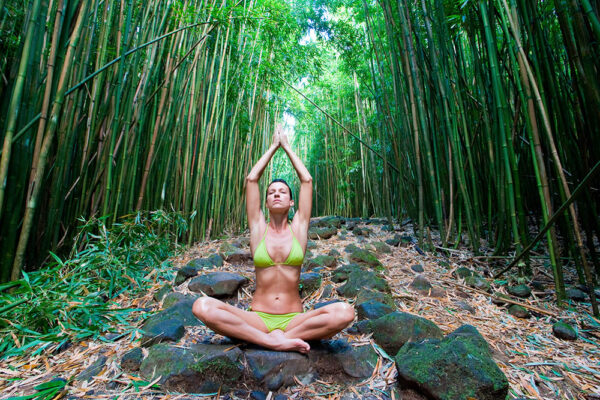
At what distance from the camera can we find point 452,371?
0.77m

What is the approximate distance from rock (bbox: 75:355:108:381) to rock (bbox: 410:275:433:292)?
152 centimetres

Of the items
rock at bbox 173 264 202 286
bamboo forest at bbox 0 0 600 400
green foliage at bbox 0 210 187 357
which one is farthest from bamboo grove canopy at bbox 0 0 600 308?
rock at bbox 173 264 202 286

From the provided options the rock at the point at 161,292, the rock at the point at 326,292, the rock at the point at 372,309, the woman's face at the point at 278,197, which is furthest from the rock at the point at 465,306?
the rock at the point at 161,292

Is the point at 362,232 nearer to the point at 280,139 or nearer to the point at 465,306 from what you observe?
the point at 465,306

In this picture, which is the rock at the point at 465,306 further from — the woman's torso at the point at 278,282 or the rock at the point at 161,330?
the rock at the point at 161,330

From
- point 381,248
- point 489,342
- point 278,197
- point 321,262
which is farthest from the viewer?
point 381,248

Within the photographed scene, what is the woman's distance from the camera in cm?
96

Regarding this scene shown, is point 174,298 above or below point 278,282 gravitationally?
below

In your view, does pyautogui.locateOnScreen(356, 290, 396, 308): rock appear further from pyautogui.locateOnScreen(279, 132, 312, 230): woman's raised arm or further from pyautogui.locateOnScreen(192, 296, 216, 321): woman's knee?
pyautogui.locateOnScreen(192, 296, 216, 321): woman's knee

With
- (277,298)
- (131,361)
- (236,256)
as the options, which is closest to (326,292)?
(277,298)

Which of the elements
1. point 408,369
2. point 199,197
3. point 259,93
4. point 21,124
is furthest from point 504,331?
point 259,93

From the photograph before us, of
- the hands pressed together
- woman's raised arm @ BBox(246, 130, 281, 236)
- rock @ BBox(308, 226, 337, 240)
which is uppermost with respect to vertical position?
the hands pressed together

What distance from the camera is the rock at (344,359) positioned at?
37.4 inches

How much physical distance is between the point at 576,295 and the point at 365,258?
1113 mm
